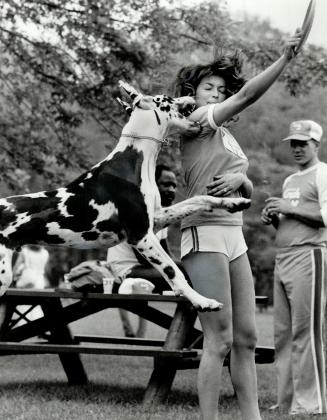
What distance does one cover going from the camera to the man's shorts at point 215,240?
442cm

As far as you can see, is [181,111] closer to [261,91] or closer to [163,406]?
[261,91]

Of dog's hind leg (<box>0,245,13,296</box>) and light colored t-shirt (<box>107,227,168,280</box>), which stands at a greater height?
dog's hind leg (<box>0,245,13,296</box>)

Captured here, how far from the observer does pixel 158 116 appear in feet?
14.2

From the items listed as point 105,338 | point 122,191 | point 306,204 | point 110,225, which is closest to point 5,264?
point 110,225

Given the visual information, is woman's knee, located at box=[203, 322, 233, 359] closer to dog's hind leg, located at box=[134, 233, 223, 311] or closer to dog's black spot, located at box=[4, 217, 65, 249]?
dog's hind leg, located at box=[134, 233, 223, 311]

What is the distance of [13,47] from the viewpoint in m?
11.3

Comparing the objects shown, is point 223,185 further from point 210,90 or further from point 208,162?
point 210,90

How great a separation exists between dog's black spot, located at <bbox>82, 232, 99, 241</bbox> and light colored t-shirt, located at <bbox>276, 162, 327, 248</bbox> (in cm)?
263

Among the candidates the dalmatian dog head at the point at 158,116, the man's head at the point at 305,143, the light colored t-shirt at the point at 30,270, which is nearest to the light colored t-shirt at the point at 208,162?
the dalmatian dog head at the point at 158,116

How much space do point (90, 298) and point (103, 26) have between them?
510 centimetres

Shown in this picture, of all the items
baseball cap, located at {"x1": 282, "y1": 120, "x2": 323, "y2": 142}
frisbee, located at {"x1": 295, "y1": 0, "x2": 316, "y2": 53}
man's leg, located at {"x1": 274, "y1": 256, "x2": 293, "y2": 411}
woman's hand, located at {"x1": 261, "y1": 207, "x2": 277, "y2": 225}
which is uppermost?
frisbee, located at {"x1": 295, "y1": 0, "x2": 316, "y2": 53}

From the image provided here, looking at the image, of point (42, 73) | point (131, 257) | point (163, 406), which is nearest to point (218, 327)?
point (163, 406)

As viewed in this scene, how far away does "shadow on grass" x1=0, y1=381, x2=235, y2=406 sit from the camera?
6777 mm

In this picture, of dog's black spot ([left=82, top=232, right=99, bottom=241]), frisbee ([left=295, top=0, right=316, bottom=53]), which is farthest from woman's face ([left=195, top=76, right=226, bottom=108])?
dog's black spot ([left=82, top=232, right=99, bottom=241])
